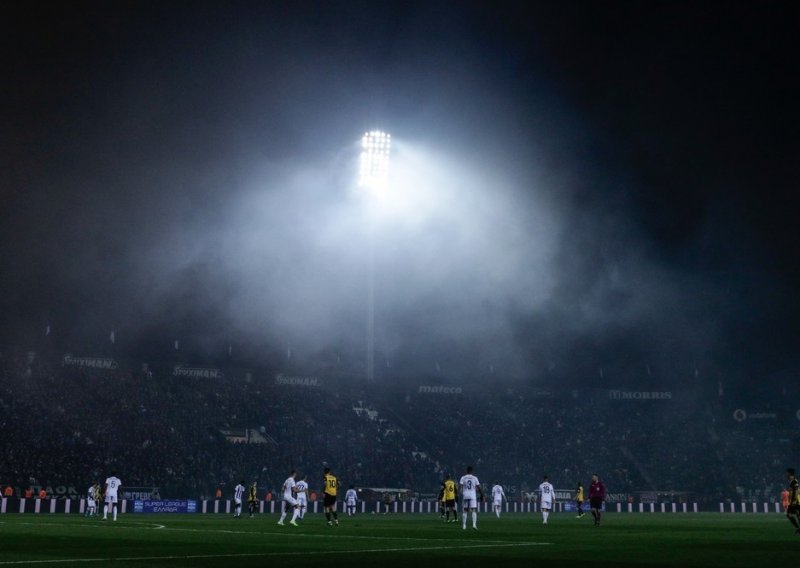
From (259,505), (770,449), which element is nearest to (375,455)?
(259,505)

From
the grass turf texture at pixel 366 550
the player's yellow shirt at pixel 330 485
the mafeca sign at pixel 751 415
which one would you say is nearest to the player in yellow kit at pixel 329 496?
the player's yellow shirt at pixel 330 485

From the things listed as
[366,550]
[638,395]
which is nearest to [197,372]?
[638,395]

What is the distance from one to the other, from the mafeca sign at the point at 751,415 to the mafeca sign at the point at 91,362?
59145 mm

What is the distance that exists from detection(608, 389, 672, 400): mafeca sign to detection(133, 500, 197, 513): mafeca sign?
169ft

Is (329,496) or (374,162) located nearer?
(329,496)

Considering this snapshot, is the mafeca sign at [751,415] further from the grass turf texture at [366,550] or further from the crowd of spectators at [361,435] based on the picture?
the grass turf texture at [366,550]

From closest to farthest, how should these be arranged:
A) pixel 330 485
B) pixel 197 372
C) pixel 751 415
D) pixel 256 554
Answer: pixel 256 554
pixel 330 485
pixel 197 372
pixel 751 415

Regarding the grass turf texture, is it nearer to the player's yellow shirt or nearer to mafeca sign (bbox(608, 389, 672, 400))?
the player's yellow shirt

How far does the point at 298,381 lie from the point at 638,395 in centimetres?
3565

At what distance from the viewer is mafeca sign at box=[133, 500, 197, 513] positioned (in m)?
49.2

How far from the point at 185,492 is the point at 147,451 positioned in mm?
5372

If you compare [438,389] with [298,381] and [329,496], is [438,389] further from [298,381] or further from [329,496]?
[329,496]

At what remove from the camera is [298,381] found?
79.1 meters

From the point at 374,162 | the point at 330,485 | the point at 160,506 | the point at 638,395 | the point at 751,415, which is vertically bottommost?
the point at 160,506
